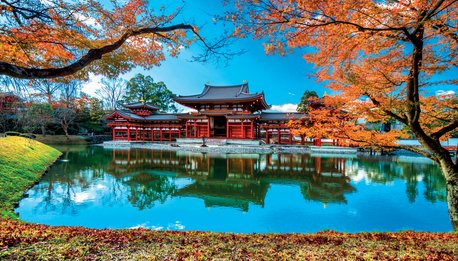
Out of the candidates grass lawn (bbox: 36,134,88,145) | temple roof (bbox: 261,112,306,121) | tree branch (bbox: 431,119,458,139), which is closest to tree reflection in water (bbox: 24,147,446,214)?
tree branch (bbox: 431,119,458,139)

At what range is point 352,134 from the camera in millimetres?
4730

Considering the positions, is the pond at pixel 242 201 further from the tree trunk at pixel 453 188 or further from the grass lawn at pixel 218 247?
the grass lawn at pixel 218 247

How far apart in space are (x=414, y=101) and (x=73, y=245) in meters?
5.19

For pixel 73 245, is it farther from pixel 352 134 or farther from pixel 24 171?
pixel 24 171

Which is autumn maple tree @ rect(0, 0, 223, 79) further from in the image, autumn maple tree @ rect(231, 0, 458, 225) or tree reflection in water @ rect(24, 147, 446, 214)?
tree reflection in water @ rect(24, 147, 446, 214)

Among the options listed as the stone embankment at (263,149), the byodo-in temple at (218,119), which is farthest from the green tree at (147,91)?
the stone embankment at (263,149)

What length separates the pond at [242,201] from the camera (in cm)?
468

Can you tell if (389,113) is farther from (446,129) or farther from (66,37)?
(66,37)

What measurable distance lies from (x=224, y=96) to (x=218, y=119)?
2811 mm

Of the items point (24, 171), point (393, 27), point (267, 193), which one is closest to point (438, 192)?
point (267, 193)

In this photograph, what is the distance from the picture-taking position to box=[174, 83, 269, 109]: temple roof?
21.5m

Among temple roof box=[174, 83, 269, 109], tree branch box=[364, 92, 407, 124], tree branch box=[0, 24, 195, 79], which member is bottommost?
tree branch box=[364, 92, 407, 124]

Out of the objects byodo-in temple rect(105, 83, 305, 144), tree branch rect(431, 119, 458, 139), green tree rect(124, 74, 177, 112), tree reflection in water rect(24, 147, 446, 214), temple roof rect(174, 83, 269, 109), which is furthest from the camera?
green tree rect(124, 74, 177, 112)

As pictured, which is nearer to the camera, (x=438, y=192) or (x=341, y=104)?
(x=341, y=104)
